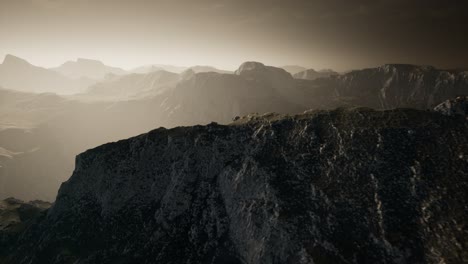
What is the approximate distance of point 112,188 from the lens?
285 feet

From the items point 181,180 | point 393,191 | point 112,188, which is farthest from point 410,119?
point 112,188

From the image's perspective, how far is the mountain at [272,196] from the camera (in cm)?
5503

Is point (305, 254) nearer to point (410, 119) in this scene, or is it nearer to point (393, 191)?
point (393, 191)

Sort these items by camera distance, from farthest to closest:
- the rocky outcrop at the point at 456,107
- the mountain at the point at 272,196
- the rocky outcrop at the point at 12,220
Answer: the rocky outcrop at the point at 12,220 < the rocky outcrop at the point at 456,107 < the mountain at the point at 272,196

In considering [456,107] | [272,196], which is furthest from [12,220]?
[456,107]

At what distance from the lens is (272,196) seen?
65875mm

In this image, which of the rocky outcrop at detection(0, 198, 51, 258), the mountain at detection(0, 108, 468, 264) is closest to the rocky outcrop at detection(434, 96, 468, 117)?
the mountain at detection(0, 108, 468, 264)

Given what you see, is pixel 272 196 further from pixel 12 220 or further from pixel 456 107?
pixel 12 220

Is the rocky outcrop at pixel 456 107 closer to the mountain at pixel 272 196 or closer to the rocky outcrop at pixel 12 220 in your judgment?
the mountain at pixel 272 196

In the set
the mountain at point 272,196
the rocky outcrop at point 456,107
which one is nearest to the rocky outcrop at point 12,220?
the mountain at point 272,196

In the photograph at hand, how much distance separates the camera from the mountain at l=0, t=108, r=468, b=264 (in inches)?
2167

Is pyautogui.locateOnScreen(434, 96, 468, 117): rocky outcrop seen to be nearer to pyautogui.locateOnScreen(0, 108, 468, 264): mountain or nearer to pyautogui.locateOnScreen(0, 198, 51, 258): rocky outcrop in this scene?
pyautogui.locateOnScreen(0, 108, 468, 264): mountain

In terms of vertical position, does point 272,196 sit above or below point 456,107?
below

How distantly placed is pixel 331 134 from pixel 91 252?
69.3m
